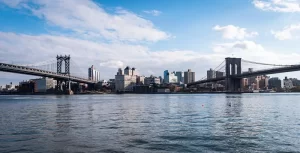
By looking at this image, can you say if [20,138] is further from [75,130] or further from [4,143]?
[75,130]

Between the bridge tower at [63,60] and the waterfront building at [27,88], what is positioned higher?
the bridge tower at [63,60]

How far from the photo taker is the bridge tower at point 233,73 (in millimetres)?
125562

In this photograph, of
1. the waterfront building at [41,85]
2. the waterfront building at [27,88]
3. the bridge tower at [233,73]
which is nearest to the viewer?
the bridge tower at [233,73]

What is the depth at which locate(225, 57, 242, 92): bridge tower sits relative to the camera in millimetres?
125562

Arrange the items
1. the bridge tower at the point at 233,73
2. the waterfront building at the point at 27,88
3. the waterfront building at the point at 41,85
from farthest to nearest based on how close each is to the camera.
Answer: the waterfront building at the point at 27,88, the waterfront building at the point at 41,85, the bridge tower at the point at 233,73

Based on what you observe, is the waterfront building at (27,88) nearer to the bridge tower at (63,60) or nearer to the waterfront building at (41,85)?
the waterfront building at (41,85)

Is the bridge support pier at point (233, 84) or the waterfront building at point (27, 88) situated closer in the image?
the bridge support pier at point (233, 84)

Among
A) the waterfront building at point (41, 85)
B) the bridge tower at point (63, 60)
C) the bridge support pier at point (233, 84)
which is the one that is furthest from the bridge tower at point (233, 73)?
the waterfront building at point (41, 85)

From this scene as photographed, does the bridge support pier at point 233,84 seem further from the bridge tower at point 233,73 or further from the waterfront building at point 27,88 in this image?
the waterfront building at point 27,88

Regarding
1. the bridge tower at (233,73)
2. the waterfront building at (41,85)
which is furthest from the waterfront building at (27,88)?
the bridge tower at (233,73)

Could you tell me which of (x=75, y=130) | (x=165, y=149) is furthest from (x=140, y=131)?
(x=165, y=149)

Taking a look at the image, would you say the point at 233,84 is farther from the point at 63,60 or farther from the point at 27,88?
the point at 27,88

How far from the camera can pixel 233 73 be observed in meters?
132

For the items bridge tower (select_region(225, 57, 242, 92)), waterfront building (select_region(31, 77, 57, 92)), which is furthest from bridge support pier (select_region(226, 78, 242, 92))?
waterfront building (select_region(31, 77, 57, 92))
